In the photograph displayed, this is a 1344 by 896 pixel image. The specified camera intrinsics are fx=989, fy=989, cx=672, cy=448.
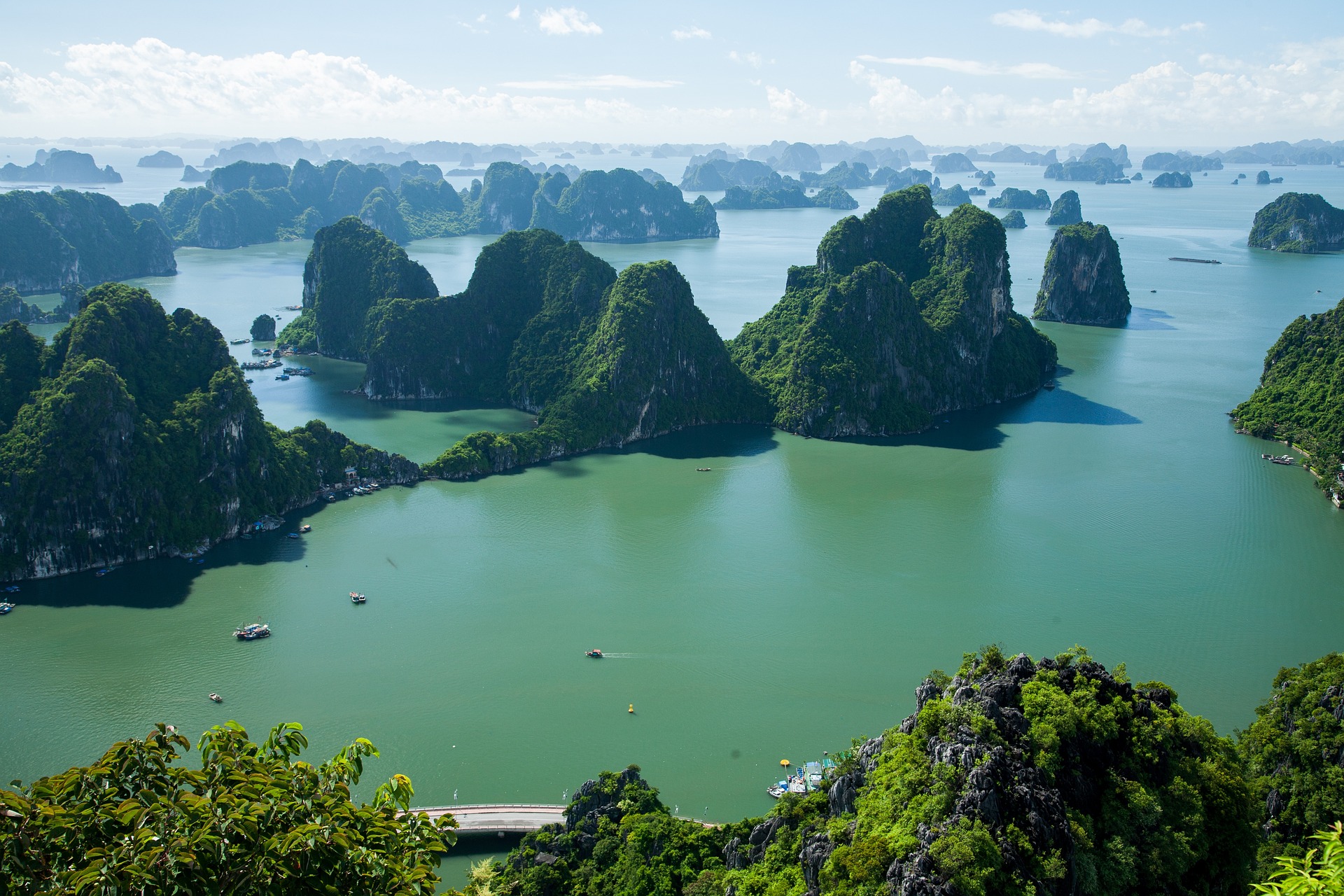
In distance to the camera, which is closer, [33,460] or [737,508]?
[33,460]

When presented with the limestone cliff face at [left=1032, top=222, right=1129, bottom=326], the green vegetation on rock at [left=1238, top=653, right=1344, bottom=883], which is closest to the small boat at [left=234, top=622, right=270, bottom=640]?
the green vegetation on rock at [left=1238, top=653, right=1344, bottom=883]

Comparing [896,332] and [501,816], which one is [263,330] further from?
[501,816]

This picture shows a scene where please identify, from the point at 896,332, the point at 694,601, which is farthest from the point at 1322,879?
the point at 896,332

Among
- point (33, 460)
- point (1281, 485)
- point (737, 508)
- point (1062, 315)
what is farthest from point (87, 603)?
point (1062, 315)

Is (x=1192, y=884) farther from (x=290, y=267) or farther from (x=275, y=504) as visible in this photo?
(x=290, y=267)

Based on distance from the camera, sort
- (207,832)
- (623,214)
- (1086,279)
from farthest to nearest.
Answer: (623,214) < (1086,279) < (207,832)

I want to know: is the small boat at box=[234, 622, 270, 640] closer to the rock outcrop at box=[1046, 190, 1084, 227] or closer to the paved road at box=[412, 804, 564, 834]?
the paved road at box=[412, 804, 564, 834]
